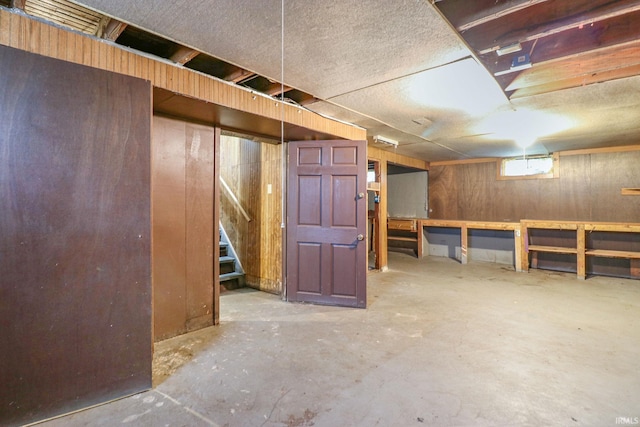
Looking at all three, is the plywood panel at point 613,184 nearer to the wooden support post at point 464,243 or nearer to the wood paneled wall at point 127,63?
the wooden support post at point 464,243

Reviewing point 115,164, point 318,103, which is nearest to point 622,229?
point 318,103

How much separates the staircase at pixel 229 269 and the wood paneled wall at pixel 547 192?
4.74 m

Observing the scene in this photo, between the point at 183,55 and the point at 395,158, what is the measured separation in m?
4.52

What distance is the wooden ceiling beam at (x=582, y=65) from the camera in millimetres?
2109

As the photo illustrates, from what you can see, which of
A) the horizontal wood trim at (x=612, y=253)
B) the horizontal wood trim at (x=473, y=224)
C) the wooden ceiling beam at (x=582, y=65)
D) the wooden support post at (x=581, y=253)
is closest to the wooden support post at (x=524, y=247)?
the horizontal wood trim at (x=473, y=224)

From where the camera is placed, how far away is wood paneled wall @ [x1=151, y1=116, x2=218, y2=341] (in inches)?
104

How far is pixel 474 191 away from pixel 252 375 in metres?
6.14

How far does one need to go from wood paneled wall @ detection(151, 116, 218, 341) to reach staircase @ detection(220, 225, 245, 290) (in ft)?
4.34

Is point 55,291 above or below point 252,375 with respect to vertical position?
above

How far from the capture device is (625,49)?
2.10 m

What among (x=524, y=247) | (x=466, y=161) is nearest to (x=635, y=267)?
(x=524, y=247)

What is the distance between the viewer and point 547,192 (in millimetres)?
5770

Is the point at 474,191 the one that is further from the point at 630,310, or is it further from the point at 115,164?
the point at 115,164

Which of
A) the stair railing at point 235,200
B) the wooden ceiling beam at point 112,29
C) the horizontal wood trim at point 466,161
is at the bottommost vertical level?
the stair railing at point 235,200
